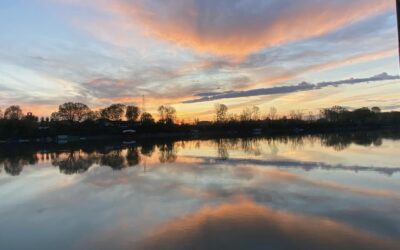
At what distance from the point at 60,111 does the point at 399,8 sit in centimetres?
13733

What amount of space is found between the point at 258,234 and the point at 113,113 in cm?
13712

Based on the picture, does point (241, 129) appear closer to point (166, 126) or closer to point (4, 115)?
point (166, 126)

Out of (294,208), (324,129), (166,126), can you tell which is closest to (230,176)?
(294,208)

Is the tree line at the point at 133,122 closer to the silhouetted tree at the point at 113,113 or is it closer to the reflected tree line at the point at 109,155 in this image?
the silhouetted tree at the point at 113,113

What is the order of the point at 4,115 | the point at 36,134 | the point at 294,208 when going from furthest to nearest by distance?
1. the point at 4,115
2. the point at 36,134
3. the point at 294,208

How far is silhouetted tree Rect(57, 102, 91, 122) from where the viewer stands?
135m

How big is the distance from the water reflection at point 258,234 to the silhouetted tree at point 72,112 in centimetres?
12928

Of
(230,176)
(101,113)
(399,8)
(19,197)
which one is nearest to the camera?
(399,8)

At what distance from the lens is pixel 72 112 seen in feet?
445

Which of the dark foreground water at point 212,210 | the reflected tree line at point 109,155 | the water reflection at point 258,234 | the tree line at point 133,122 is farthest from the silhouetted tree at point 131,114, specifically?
the water reflection at point 258,234

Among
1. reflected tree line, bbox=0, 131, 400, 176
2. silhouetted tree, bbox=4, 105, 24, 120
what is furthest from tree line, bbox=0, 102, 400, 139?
reflected tree line, bbox=0, 131, 400, 176

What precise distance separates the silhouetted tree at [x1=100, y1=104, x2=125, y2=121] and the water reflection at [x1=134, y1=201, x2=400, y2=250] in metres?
134

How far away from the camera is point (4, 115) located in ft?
439

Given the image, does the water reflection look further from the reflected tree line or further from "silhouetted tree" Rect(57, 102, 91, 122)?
"silhouetted tree" Rect(57, 102, 91, 122)
